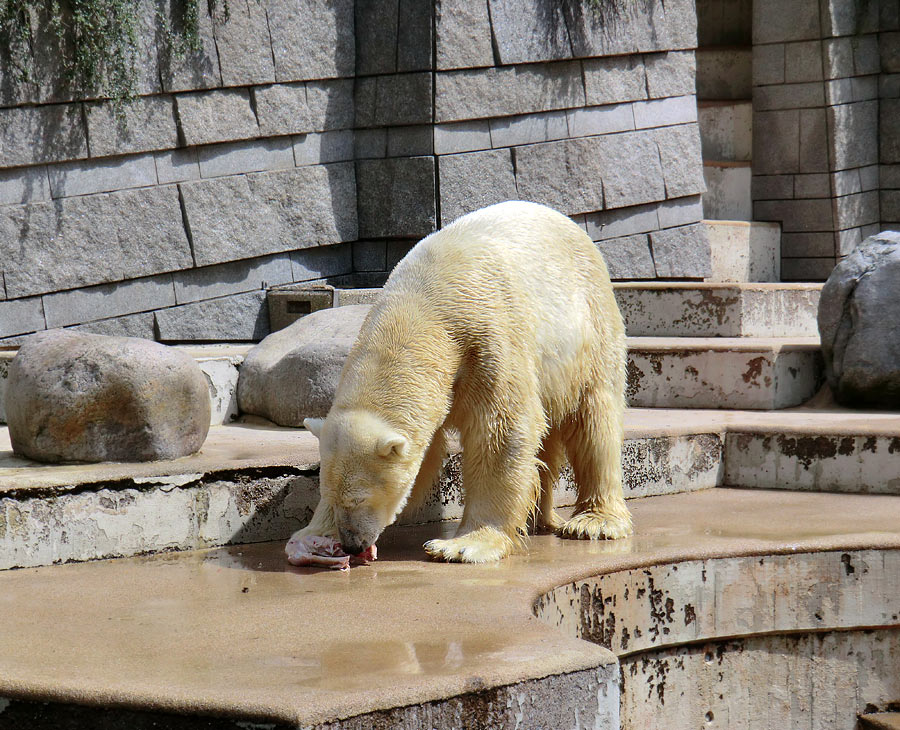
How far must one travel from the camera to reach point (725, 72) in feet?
35.9

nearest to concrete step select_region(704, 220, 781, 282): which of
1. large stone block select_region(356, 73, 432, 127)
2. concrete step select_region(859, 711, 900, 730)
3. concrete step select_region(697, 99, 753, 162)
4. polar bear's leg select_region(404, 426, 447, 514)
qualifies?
concrete step select_region(697, 99, 753, 162)

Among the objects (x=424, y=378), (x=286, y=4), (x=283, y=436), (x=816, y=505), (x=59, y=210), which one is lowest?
(x=816, y=505)

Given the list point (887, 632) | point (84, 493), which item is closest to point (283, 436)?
point (84, 493)

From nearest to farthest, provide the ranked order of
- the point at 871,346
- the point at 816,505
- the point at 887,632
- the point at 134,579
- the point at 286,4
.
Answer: the point at 134,579
the point at 887,632
the point at 816,505
the point at 871,346
the point at 286,4

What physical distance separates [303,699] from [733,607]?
2069mm

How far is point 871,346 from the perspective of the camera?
6.28 meters

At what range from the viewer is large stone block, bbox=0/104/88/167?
6250mm

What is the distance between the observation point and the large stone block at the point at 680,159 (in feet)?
29.9

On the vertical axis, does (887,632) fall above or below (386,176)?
below

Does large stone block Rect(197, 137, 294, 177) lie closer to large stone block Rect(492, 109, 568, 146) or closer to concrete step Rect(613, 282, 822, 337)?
large stone block Rect(492, 109, 568, 146)

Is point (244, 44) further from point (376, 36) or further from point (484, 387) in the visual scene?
point (484, 387)

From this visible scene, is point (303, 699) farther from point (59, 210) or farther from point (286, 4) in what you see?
point (286, 4)

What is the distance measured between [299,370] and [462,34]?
3.13m

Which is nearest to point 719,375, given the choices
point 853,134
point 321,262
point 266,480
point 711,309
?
point 711,309
